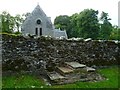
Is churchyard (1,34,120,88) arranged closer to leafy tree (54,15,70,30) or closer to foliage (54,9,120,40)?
foliage (54,9,120,40)

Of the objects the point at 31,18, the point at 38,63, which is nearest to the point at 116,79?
the point at 38,63

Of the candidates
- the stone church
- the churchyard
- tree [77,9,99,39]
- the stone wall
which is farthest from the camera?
tree [77,9,99,39]

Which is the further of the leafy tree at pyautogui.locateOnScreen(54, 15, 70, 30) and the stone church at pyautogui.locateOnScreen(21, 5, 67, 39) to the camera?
the leafy tree at pyautogui.locateOnScreen(54, 15, 70, 30)

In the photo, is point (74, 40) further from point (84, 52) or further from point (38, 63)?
point (38, 63)

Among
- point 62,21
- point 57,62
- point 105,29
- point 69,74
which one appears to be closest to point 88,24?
point 105,29

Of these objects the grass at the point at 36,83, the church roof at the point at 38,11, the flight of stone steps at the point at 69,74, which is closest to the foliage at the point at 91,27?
the church roof at the point at 38,11

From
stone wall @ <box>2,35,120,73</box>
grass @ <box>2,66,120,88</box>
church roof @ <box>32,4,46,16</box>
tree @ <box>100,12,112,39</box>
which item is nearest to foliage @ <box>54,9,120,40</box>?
tree @ <box>100,12,112,39</box>

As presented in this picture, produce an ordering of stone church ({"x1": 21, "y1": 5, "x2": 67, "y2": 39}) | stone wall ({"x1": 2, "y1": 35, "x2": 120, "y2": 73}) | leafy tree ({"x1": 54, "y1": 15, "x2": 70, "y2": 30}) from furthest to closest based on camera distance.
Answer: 1. leafy tree ({"x1": 54, "y1": 15, "x2": 70, "y2": 30})
2. stone church ({"x1": 21, "y1": 5, "x2": 67, "y2": 39})
3. stone wall ({"x1": 2, "y1": 35, "x2": 120, "y2": 73})

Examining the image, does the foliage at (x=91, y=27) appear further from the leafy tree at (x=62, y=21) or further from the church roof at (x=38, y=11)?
the church roof at (x=38, y=11)

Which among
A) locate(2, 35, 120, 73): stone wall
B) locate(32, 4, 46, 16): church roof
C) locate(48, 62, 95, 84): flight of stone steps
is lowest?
locate(48, 62, 95, 84): flight of stone steps

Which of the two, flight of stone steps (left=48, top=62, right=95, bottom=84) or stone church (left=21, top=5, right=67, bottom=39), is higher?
stone church (left=21, top=5, right=67, bottom=39)

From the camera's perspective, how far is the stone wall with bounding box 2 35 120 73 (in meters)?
10.9

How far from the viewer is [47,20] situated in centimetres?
3875

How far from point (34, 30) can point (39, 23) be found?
1352 mm
